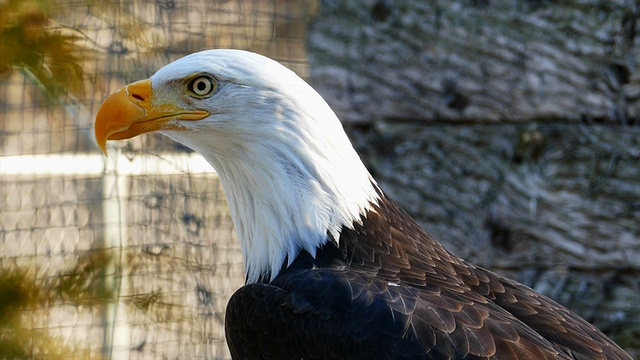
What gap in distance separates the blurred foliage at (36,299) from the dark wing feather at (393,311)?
98 centimetres

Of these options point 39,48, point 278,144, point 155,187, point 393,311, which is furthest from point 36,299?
point 155,187

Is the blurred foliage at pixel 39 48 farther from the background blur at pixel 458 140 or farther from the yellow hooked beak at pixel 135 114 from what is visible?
the background blur at pixel 458 140

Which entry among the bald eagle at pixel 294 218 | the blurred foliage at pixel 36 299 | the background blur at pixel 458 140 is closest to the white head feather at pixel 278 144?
the bald eagle at pixel 294 218

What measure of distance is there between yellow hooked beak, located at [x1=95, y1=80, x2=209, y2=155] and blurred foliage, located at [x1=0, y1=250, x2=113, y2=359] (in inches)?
51.2

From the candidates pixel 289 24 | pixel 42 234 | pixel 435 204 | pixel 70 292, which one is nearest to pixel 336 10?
pixel 289 24

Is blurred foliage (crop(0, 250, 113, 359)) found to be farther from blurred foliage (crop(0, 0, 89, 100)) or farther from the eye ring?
the eye ring

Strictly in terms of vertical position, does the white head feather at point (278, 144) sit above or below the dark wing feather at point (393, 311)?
above

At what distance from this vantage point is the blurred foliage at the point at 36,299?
828 millimetres

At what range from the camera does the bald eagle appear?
6.46 feet

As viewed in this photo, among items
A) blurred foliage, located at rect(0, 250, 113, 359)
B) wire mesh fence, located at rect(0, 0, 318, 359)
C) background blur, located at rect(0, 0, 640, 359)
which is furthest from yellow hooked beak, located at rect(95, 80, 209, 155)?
blurred foliage, located at rect(0, 250, 113, 359)

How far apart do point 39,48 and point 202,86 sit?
4.56ft

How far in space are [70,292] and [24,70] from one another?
0.24m

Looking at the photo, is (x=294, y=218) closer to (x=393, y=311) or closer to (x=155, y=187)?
(x=393, y=311)

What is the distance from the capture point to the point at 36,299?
839 mm
